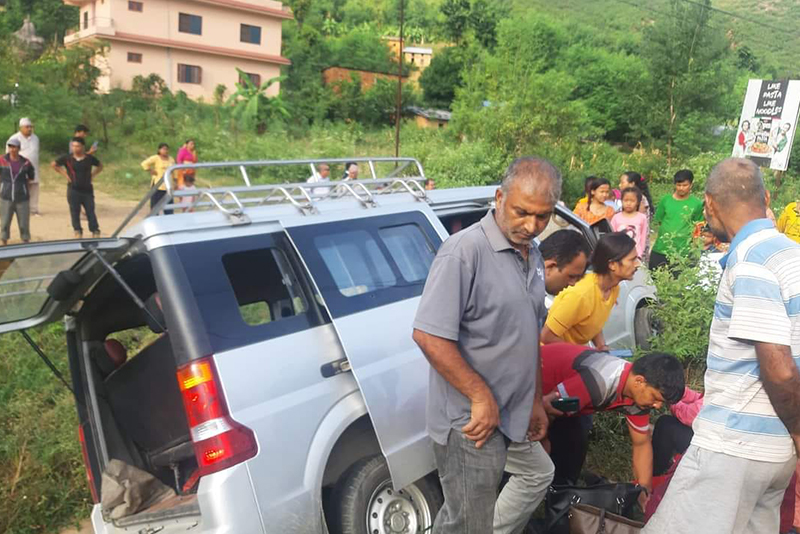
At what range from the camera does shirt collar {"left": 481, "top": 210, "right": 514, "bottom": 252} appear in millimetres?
2551

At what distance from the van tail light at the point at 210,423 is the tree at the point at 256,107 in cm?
2892

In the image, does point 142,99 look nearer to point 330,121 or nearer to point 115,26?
point 115,26

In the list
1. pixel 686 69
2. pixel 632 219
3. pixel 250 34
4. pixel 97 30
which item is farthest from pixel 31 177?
pixel 686 69

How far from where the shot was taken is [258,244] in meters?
3.13

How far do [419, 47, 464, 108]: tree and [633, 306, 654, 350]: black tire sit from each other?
4401cm

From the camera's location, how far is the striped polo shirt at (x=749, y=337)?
2309 millimetres

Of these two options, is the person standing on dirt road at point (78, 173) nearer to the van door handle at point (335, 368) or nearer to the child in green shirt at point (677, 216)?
the child in green shirt at point (677, 216)

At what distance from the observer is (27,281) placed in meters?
3.17

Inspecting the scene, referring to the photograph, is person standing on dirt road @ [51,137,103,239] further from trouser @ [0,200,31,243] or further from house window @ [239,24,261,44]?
house window @ [239,24,261,44]

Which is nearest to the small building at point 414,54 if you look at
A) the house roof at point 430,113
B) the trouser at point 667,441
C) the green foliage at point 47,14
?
the house roof at point 430,113

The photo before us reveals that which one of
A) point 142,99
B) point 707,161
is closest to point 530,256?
point 707,161

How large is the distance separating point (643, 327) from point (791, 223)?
2.60 m

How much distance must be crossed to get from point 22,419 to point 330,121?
1394 inches

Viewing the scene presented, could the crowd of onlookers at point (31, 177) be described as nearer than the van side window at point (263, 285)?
No
